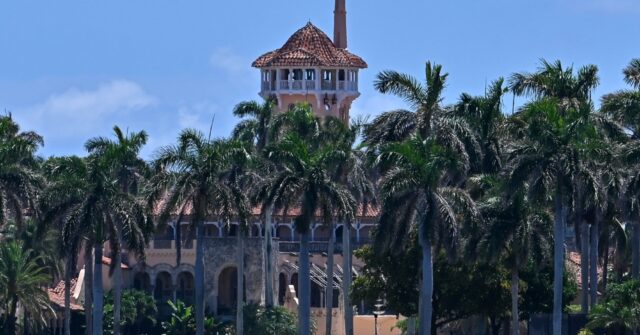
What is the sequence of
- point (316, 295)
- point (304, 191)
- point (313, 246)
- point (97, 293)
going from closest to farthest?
point (304, 191), point (97, 293), point (316, 295), point (313, 246)

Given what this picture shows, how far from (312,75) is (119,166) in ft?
163

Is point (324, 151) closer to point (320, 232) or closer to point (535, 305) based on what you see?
point (535, 305)

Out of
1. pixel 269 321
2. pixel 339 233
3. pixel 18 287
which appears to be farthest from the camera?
pixel 339 233

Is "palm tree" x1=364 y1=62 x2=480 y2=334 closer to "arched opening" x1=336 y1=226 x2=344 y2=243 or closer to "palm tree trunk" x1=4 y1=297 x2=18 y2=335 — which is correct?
"palm tree trunk" x1=4 y1=297 x2=18 y2=335

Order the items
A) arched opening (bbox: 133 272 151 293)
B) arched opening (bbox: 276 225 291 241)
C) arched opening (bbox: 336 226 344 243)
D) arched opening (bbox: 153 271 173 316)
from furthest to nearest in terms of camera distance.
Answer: arched opening (bbox: 336 226 344 243) < arched opening (bbox: 276 225 291 241) < arched opening (bbox: 133 272 151 293) < arched opening (bbox: 153 271 173 316)

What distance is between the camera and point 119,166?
117562 mm

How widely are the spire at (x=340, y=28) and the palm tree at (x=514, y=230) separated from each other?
68.3 meters

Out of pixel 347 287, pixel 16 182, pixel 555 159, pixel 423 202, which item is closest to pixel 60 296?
pixel 347 287

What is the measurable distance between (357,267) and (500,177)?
159ft

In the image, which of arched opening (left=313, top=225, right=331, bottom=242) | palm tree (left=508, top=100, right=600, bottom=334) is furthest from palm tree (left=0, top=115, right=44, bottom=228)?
arched opening (left=313, top=225, right=331, bottom=242)

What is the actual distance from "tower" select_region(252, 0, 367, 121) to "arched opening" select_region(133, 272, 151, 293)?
18.0 meters

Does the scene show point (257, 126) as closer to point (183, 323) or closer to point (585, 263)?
point (183, 323)

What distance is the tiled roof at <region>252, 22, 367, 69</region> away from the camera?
164750mm

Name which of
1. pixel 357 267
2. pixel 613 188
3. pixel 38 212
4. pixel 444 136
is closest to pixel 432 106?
pixel 444 136
